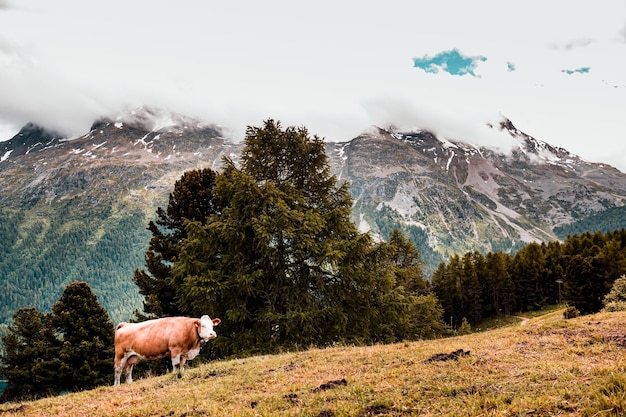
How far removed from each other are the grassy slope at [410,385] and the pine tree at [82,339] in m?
27.2

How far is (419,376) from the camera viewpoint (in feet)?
27.5

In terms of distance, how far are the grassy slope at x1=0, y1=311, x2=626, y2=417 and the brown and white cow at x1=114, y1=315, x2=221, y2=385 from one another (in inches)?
74.8

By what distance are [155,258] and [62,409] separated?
720 inches

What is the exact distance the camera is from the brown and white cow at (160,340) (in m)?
14.3

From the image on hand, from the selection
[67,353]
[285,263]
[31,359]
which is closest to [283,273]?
[285,263]

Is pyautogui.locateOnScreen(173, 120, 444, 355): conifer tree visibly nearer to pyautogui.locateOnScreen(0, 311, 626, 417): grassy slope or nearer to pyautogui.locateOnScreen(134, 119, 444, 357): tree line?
pyautogui.locateOnScreen(134, 119, 444, 357): tree line

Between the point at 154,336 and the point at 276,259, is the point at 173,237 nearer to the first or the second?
the point at 276,259

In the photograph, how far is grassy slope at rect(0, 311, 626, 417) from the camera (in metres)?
6.30

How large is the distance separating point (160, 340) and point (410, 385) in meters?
10.0

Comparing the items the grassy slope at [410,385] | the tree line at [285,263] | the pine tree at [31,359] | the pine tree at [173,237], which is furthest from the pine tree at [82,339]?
the grassy slope at [410,385]

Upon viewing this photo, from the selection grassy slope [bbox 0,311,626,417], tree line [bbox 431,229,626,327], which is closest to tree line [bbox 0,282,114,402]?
grassy slope [bbox 0,311,626,417]

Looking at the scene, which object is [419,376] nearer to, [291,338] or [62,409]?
[62,409]

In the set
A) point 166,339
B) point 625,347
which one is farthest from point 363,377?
point 166,339

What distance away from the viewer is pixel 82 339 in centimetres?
3550
